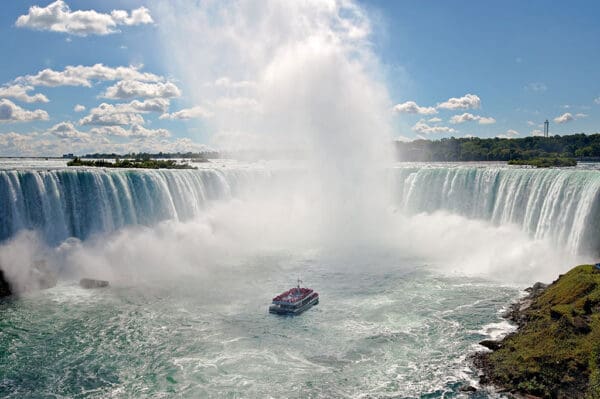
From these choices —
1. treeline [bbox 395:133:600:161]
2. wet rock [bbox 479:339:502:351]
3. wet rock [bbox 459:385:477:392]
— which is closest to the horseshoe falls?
wet rock [bbox 479:339:502:351]

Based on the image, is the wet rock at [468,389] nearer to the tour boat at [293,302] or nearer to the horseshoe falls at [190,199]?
the tour boat at [293,302]

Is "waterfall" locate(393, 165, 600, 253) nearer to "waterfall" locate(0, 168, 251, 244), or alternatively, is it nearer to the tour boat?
the tour boat

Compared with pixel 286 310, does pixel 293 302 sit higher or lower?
higher

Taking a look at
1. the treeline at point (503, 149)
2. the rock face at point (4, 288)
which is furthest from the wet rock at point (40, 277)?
the treeline at point (503, 149)

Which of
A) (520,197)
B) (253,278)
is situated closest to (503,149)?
(520,197)

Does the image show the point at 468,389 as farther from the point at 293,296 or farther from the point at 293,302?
the point at 293,296

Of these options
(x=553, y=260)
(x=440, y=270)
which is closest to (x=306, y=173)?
(x=440, y=270)

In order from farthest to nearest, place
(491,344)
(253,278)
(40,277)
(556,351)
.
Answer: (253,278) < (40,277) < (491,344) < (556,351)
